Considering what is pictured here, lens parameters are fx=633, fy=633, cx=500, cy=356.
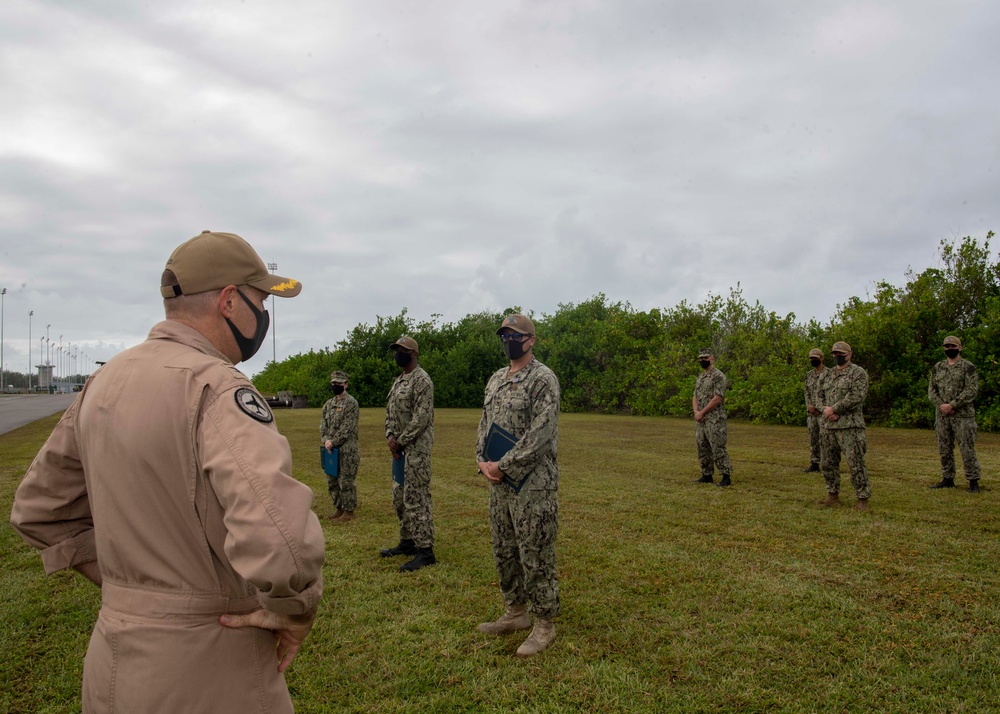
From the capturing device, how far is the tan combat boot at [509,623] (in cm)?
468

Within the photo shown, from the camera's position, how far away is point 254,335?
2051mm

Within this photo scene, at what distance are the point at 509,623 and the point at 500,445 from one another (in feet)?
4.46

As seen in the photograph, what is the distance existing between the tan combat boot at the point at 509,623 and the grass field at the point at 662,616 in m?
0.10

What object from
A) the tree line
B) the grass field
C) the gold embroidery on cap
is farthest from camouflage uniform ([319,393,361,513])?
the tree line

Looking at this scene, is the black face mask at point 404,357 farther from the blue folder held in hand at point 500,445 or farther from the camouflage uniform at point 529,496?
the blue folder held in hand at point 500,445

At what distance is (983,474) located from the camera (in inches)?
441

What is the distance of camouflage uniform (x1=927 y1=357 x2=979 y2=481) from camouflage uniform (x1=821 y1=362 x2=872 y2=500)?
265 centimetres

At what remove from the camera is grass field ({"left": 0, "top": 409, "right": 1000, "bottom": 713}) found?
3.85m

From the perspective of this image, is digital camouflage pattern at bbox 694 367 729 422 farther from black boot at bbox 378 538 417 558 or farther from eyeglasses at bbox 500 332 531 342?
eyeglasses at bbox 500 332 531 342

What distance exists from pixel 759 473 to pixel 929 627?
24.9ft

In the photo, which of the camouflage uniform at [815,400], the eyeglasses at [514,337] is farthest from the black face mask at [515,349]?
the camouflage uniform at [815,400]

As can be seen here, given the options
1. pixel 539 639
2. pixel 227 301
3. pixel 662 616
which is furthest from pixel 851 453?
pixel 227 301

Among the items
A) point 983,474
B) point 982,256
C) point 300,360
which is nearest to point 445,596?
point 983,474

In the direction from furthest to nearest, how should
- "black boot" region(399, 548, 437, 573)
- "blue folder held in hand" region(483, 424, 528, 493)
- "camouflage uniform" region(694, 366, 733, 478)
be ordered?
A: 1. "camouflage uniform" region(694, 366, 733, 478)
2. "black boot" region(399, 548, 437, 573)
3. "blue folder held in hand" region(483, 424, 528, 493)
